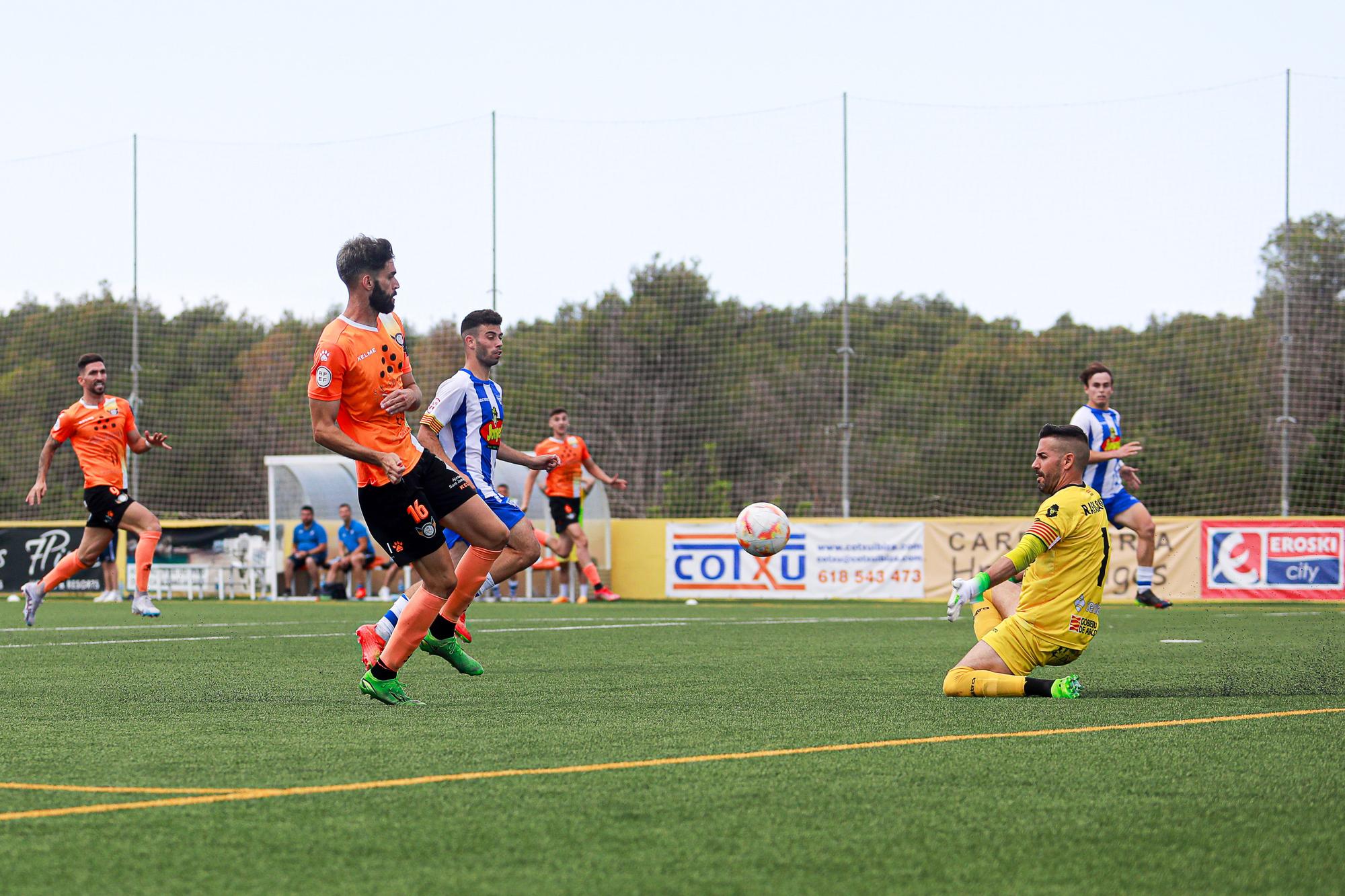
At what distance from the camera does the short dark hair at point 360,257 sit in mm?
6875

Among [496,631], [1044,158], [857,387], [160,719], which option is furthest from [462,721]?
[1044,158]

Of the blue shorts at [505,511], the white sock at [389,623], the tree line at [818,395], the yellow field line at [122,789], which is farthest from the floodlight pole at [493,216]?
the yellow field line at [122,789]

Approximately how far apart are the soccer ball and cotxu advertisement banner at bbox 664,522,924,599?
→ 8.66 m

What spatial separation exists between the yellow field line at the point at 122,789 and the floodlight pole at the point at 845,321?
17.8 m

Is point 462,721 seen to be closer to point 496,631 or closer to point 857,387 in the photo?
point 496,631

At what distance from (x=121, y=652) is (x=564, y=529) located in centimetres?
1041

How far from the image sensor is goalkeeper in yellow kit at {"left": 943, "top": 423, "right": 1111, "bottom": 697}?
6.65 meters

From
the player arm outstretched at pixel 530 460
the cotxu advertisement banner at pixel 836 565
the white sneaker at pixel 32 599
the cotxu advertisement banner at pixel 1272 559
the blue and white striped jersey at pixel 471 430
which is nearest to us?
the blue and white striped jersey at pixel 471 430

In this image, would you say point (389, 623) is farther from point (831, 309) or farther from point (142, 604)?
point (831, 309)

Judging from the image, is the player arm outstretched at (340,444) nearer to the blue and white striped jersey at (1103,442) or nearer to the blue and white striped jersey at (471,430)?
the blue and white striped jersey at (471,430)

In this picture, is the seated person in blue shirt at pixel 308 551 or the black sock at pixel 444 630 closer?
the black sock at pixel 444 630

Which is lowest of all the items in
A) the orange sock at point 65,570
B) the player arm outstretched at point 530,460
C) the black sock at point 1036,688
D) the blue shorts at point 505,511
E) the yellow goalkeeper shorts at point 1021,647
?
the orange sock at point 65,570

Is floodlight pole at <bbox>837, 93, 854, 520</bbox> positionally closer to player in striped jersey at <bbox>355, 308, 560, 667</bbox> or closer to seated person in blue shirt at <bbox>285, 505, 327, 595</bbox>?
seated person in blue shirt at <bbox>285, 505, 327, 595</bbox>

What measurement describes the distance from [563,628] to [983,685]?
6449mm
